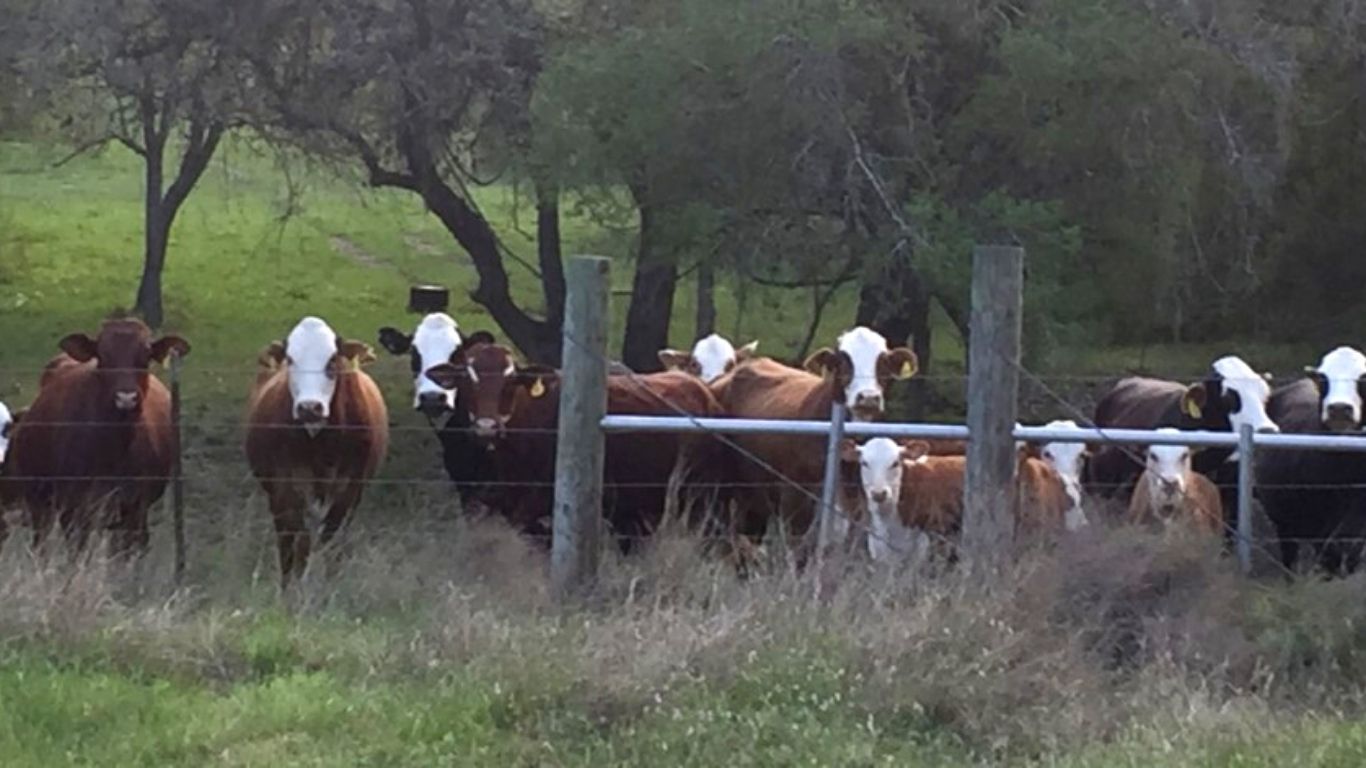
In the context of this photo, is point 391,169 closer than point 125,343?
No

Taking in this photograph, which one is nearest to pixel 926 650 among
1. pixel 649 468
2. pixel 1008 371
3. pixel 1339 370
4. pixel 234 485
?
pixel 1008 371

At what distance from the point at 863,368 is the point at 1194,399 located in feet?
6.79

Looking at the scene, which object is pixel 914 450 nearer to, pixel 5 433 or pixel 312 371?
pixel 312 371

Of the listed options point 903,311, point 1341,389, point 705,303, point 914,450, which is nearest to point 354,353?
point 914,450

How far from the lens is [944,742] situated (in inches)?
273

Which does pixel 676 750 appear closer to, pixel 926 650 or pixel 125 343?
pixel 926 650

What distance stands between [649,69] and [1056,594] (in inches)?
402

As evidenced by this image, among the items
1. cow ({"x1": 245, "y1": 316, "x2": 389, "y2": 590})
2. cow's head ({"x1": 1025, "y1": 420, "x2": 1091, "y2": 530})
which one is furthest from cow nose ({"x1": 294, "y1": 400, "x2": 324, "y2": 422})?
cow's head ({"x1": 1025, "y1": 420, "x2": 1091, "y2": 530})

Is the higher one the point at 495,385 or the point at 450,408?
the point at 495,385

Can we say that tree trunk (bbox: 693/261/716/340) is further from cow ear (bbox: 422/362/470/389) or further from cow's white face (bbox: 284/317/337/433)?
cow's white face (bbox: 284/317/337/433)

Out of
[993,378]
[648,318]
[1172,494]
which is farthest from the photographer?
[648,318]

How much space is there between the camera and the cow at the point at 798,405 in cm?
1168

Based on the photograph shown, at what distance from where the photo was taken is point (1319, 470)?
12.9 metres

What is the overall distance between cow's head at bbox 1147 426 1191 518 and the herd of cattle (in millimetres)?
11
